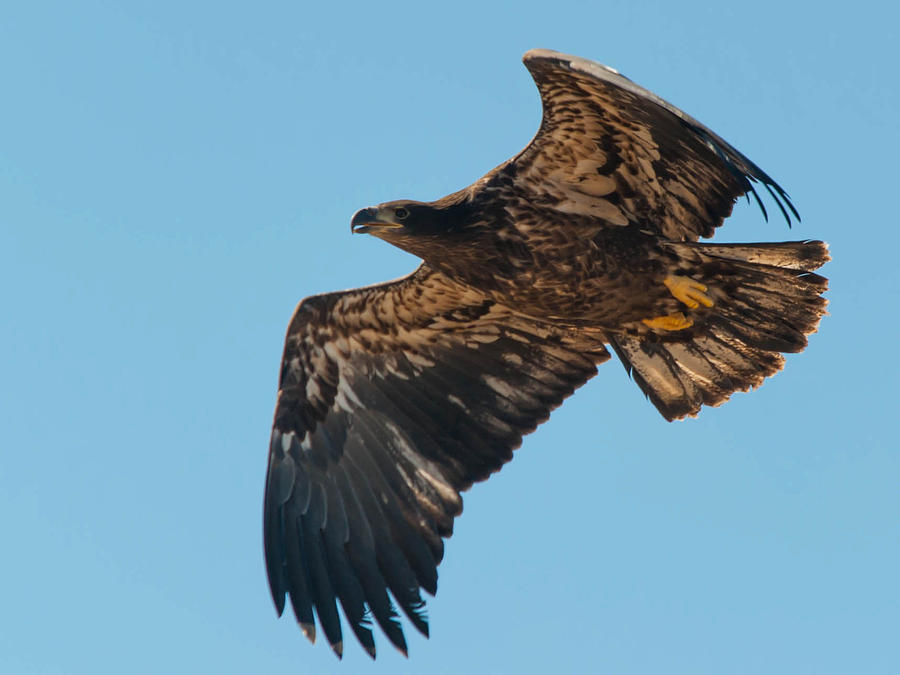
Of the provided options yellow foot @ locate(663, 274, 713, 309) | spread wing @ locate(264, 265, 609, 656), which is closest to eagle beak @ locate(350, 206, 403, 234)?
spread wing @ locate(264, 265, 609, 656)

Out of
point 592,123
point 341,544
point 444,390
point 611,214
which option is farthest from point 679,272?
point 341,544

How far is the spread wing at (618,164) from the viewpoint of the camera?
1017 cm

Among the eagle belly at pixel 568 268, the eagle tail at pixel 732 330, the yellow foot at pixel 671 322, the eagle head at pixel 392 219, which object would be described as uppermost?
the eagle head at pixel 392 219

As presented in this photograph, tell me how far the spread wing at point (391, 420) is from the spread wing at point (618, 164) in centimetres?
125

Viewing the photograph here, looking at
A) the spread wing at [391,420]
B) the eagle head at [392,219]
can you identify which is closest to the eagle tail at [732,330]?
the spread wing at [391,420]

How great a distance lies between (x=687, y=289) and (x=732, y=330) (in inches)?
21.8

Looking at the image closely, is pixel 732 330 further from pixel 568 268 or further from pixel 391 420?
pixel 391 420

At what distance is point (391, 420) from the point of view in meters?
12.1

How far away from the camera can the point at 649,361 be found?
11.7 metres

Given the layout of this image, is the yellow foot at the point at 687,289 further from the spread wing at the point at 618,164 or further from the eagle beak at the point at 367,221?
the eagle beak at the point at 367,221

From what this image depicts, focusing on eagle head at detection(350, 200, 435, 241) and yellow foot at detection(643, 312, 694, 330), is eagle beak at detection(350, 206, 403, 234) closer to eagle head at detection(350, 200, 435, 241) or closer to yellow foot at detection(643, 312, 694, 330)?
eagle head at detection(350, 200, 435, 241)

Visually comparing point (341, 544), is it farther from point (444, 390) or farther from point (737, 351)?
point (737, 351)

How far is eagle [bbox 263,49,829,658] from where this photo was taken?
35.3 feet

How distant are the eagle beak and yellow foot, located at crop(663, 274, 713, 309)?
2.17 m
